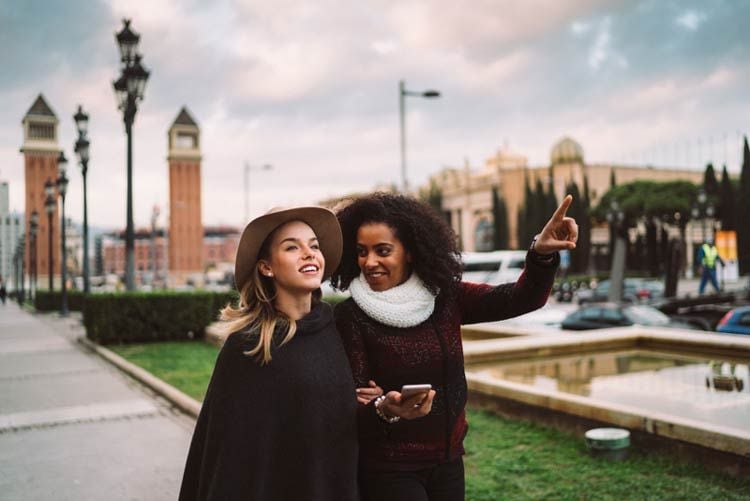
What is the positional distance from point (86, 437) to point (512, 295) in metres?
5.93

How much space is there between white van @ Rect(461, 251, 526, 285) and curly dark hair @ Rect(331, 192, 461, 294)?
36.6 meters

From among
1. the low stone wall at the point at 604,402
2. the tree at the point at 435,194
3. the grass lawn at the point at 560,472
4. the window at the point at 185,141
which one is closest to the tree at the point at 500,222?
the tree at the point at 435,194

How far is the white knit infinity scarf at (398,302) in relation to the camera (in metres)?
2.42

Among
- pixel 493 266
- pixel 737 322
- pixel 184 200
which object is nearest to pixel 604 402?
pixel 737 322

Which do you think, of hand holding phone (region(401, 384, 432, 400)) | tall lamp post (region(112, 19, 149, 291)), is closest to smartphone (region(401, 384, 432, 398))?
hand holding phone (region(401, 384, 432, 400))

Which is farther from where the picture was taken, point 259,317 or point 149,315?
point 149,315

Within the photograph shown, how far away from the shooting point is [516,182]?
74.2 metres

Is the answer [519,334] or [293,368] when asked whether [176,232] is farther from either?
[293,368]

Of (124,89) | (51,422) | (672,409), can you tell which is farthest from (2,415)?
(124,89)

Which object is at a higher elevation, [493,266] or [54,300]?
[493,266]

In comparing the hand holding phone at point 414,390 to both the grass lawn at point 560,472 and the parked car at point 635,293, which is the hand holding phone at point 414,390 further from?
the parked car at point 635,293

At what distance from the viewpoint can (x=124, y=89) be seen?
14.9 metres

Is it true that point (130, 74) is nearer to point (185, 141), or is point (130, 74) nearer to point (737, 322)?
point (737, 322)

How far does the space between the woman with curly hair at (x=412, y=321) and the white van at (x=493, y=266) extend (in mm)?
36632
